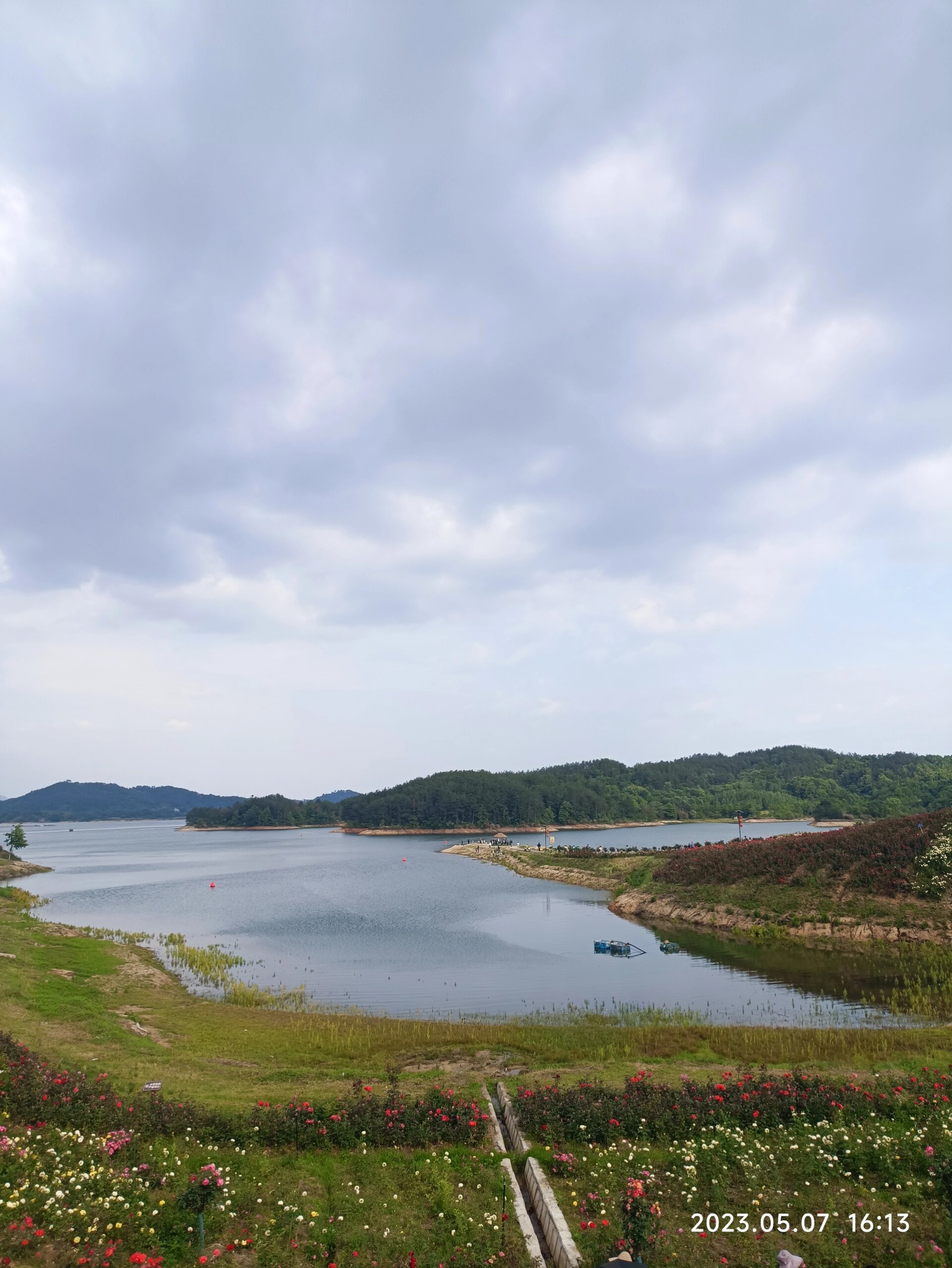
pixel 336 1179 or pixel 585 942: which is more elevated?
pixel 336 1179

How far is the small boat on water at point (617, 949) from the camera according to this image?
4678cm

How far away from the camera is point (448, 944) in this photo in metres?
52.8

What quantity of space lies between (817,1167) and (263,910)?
2787 inches

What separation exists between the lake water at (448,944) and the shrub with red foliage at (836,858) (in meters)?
8.01

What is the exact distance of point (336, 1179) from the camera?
13406mm

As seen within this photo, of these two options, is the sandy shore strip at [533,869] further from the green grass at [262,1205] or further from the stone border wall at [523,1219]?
the green grass at [262,1205]

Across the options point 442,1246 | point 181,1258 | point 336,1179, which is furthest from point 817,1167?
point 181,1258

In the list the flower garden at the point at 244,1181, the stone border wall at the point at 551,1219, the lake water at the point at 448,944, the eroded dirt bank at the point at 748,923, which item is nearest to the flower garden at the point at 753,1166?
the stone border wall at the point at 551,1219

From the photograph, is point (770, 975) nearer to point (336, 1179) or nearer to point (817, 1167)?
point (817, 1167)

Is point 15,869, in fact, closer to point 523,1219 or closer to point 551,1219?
point 523,1219

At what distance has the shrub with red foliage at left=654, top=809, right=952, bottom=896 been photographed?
48594mm

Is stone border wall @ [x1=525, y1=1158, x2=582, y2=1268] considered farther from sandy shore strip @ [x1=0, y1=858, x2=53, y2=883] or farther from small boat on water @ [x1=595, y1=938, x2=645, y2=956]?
sandy shore strip @ [x1=0, y1=858, x2=53, y2=883]

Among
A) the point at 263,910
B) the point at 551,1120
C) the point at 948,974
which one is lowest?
the point at 263,910

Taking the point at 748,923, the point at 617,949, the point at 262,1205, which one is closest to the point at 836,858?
the point at 748,923
